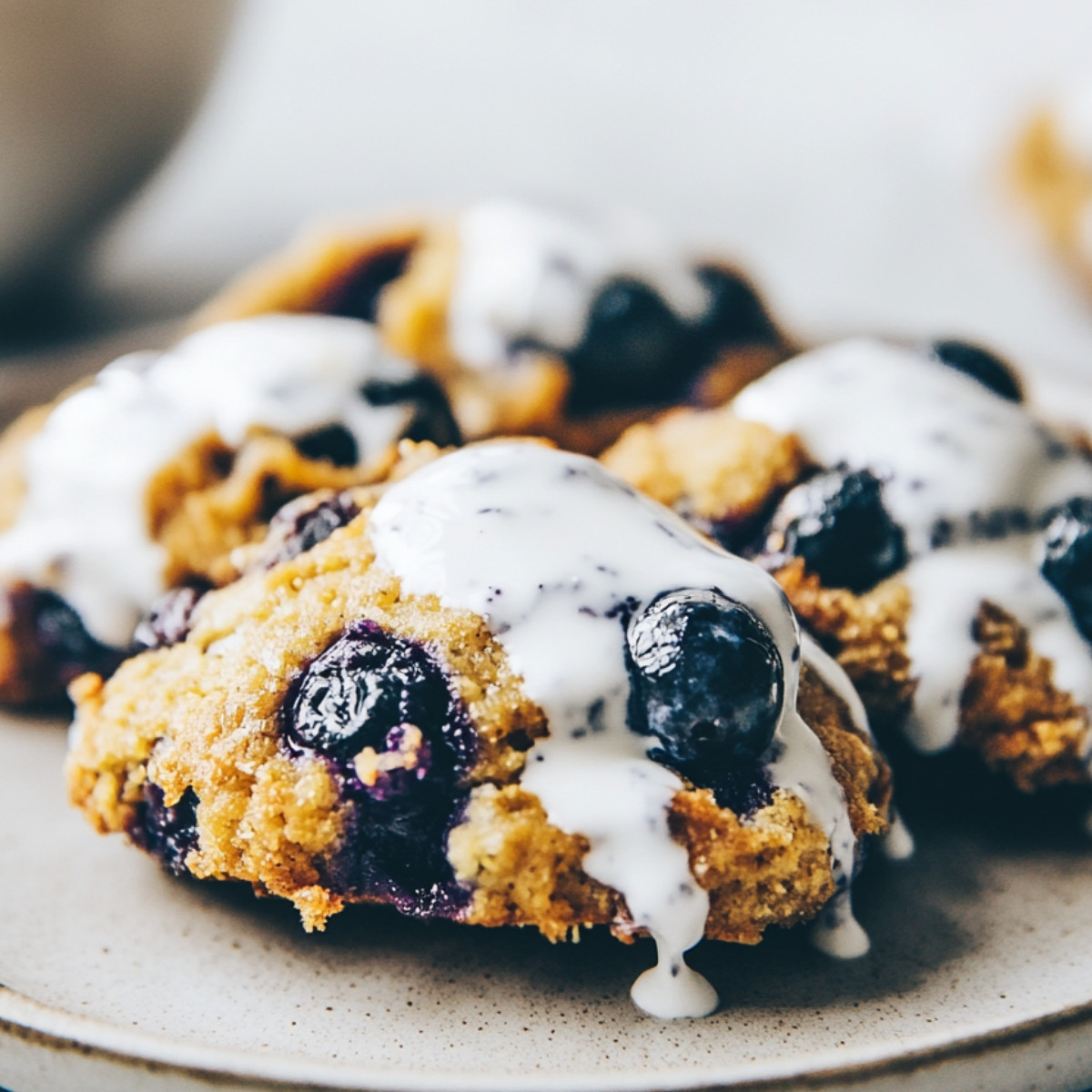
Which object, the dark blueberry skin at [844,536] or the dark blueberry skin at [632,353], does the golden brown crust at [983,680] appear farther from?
the dark blueberry skin at [632,353]

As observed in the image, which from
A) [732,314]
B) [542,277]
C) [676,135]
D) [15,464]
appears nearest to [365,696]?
[15,464]

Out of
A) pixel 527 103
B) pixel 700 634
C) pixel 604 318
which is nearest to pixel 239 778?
pixel 700 634

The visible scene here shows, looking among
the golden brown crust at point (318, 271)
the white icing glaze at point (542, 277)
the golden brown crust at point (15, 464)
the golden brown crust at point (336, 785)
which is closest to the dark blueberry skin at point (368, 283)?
the golden brown crust at point (318, 271)

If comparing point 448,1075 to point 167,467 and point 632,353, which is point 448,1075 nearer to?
point 167,467

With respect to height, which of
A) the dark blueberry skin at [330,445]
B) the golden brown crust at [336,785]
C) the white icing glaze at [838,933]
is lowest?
the white icing glaze at [838,933]

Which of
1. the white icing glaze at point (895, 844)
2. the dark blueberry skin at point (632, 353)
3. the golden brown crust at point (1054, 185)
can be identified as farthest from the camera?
the golden brown crust at point (1054, 185)

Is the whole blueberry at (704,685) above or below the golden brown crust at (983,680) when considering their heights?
above

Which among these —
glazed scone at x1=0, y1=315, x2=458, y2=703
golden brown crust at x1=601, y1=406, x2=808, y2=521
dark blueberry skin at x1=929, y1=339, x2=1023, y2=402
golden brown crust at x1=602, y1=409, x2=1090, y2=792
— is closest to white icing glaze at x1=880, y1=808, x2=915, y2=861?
golden brown crust at x1=602, y1=409, x2=1090, y2=792
